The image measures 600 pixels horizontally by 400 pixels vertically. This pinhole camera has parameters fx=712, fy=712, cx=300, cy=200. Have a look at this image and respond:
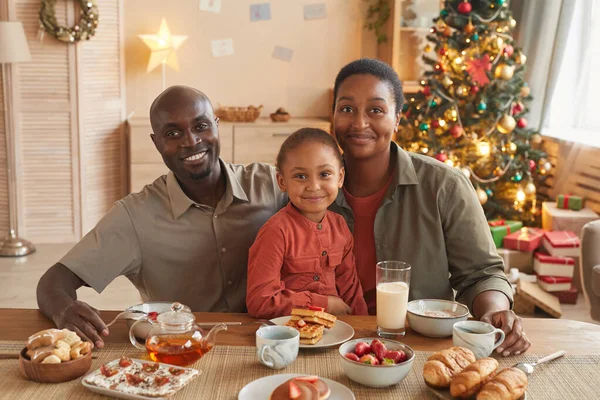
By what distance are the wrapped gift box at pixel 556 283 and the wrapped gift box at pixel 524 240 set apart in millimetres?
267

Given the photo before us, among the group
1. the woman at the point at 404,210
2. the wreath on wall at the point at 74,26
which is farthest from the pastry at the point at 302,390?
the wreath on wall at the point at 74,26

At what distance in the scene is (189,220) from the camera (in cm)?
212

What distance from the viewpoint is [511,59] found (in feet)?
15.5

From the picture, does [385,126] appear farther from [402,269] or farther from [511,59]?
[511,59]

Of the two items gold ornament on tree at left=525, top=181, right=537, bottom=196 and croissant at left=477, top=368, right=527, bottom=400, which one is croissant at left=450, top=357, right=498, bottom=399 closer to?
croissant at left=477, top=368, right=527, bottom=400

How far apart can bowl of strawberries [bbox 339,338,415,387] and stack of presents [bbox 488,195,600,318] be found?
2.86 metres

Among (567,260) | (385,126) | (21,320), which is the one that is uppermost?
(385,126)

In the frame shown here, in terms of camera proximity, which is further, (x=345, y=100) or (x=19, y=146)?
(x=19, y=146)

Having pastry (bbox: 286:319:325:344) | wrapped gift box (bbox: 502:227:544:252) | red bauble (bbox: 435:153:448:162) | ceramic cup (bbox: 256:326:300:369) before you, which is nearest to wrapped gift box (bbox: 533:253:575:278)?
wrapped gift box (bbox: 502:227:544:252)

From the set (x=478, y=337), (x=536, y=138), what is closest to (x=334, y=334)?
(x=478, y=337)

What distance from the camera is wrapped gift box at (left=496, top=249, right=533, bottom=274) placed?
15.0 feet

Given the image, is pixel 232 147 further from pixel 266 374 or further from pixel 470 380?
pixel 470 380

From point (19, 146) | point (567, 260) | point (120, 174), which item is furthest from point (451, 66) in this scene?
point (19, 146)

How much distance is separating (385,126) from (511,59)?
9.80 ft
